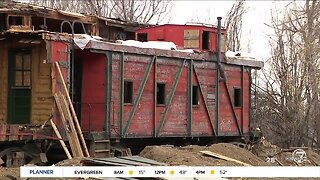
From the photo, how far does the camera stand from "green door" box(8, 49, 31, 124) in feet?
60.9

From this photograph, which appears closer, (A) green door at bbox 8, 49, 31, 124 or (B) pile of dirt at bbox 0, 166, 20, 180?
(B) pile of dirt at bbox 0, 166, 20, 180

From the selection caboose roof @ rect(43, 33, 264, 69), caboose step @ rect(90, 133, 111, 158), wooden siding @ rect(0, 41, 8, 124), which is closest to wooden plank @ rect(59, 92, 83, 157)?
caboose step @ rect(90, 133, 111, 158)

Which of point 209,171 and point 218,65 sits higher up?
point 218,65

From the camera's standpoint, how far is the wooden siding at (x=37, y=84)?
18156mm

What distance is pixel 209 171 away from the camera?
1266cm

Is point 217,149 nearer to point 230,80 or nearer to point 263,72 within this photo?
point 230,80

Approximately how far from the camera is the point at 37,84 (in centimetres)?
1836

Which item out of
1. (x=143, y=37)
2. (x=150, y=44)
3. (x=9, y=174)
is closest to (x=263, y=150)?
(x=143, y=37)

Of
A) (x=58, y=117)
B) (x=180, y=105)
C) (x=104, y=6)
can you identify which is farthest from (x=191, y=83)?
(x=104, y=6)

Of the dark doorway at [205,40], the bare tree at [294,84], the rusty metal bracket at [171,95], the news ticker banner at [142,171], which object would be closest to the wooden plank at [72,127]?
the rusty metal bracket at [171,95]

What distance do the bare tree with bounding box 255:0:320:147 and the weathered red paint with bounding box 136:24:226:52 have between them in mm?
11334

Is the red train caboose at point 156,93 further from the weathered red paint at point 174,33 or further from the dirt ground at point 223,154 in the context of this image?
the dirt ground at point 223,154

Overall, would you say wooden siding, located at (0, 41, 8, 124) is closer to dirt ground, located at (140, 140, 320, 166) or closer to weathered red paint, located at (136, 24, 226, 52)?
dirt ground, located at (140, 140, 320, 166)

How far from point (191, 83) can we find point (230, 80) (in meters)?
2.74
